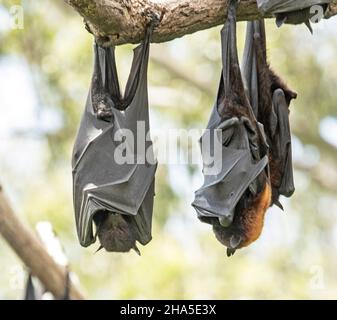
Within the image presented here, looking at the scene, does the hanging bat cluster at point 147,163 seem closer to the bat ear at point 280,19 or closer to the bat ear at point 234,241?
the bat ear at point 234,241

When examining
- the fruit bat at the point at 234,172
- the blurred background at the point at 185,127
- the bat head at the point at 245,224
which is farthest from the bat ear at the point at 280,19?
the blurred background at the point at 185,127

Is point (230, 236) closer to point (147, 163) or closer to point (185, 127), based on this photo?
point (147, 163)

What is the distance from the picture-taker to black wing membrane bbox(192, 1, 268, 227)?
6.32 metres

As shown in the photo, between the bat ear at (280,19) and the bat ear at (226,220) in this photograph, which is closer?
the bat ear at (280,19)

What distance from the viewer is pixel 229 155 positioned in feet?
21.3

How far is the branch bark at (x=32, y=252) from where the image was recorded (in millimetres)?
8262

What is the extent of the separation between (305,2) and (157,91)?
414 inches

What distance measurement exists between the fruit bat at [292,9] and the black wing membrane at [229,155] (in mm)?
610

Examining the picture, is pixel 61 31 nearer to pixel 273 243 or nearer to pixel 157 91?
pixel 157 91

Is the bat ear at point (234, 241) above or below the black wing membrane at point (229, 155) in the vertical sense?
below

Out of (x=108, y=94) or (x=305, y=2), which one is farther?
(x=108, y=94)

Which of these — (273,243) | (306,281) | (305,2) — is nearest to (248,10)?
(305,2)

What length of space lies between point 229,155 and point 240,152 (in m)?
0.10

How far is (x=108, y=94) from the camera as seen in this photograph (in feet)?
21.6
